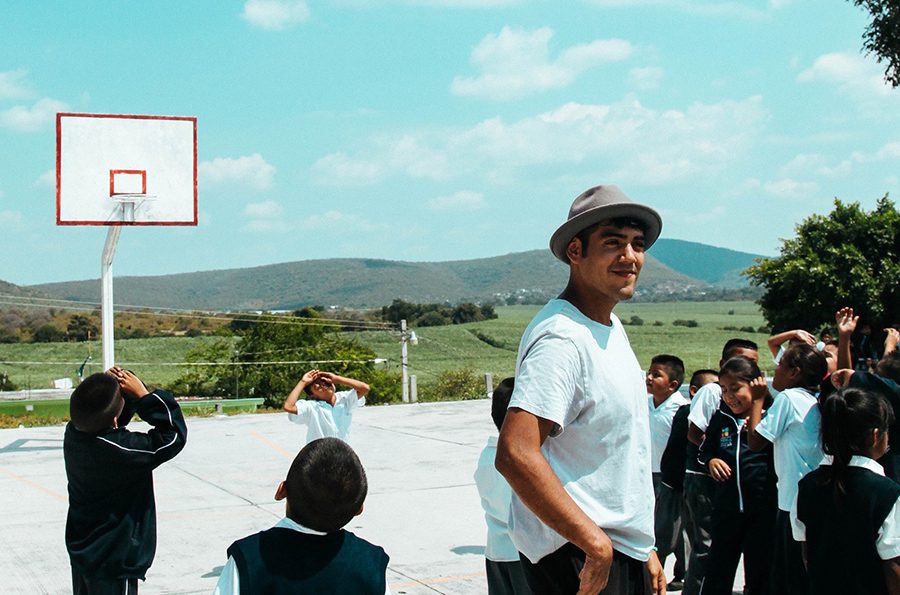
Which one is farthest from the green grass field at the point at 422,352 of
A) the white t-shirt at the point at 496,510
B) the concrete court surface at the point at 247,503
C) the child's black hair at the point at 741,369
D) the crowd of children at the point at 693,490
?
the white t-shirt at the point at 496,510

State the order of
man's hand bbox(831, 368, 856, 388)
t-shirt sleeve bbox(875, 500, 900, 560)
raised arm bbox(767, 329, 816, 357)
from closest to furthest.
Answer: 1. t-shirt sleeve bbox(875, 500, 900, 560)
2. man's hand bbox(831, 368, 856, 388)
3. raised arm bbox(767, 329, 816, 357)

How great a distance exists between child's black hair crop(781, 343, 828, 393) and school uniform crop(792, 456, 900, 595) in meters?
1.08

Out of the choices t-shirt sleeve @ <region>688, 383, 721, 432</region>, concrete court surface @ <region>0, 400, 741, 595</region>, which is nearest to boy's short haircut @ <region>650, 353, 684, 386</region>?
t-shirt sleeve @ <region>688, 383, 721, 432</region>

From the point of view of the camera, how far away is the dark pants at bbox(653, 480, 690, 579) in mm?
6898

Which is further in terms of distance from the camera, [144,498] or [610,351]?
[144,498]

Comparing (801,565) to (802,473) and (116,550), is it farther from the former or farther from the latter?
(116,550)

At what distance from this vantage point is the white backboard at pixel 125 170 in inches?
686

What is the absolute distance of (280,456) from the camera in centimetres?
1566

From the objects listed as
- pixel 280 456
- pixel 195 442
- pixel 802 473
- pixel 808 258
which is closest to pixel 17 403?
pixel 195 442

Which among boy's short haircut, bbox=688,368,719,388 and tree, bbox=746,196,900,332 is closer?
boy's short haircut, bbox=688,368,719,388

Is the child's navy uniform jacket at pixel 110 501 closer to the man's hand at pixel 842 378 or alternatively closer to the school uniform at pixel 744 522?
the school uniform at pixel 744 522

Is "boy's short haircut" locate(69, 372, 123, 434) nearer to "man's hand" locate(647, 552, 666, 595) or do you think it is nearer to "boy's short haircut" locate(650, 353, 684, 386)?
"man's hand" locate(647, 552, 666, 595)

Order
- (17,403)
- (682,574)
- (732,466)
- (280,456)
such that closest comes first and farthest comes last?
(732,466) < (682,574) < (280,456) < (17,403)

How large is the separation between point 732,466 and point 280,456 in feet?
35.1
